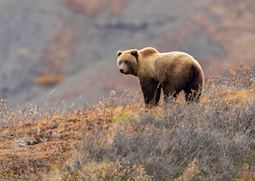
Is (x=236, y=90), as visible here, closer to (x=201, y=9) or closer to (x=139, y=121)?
(x=139, y=121)

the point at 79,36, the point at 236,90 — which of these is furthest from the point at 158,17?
the point at 236,90

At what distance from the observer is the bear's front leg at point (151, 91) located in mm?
14359

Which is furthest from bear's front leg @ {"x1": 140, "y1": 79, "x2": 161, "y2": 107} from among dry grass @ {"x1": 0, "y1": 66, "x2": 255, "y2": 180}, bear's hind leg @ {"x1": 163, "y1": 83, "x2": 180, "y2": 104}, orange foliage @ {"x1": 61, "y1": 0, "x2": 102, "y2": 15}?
→ orange foliage @ {"x1": 61, "y1": 0, "x2": 102, "y2": 15}

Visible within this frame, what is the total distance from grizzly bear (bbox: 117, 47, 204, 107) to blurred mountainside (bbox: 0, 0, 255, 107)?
51.7m

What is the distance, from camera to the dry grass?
10.2 meters

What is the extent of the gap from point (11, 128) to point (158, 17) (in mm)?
68337

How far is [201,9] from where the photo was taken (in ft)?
252

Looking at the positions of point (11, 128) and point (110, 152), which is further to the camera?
point (11, 128)

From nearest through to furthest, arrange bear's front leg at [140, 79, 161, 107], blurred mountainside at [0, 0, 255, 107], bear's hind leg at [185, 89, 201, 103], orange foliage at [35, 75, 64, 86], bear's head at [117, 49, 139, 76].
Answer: bear's hind leg at [185, 89, 201, 103] → bear's front leg at [140, 79, 161, 107] → bear's head at [117, 49, 139, 76] → blurred mountainside at [0, 0, 255, 107] → orange foliage at [35, 75, 64, 86]

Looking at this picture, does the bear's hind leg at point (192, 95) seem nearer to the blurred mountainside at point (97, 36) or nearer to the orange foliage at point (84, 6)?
the blurred mountainside at point (97, 36)

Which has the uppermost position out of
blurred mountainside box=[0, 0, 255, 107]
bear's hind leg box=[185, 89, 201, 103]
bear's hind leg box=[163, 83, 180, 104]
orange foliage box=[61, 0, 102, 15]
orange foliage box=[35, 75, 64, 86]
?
orange foliage box=[61, 0, 102, 15]

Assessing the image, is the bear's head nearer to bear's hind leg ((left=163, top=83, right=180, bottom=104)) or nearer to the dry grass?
bear's hind leg ((left=163, top=83, right=180, bottom=104))

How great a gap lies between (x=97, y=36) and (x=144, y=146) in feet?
238

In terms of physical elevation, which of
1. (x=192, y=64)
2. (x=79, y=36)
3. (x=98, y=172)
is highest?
(x=79, y=36)
